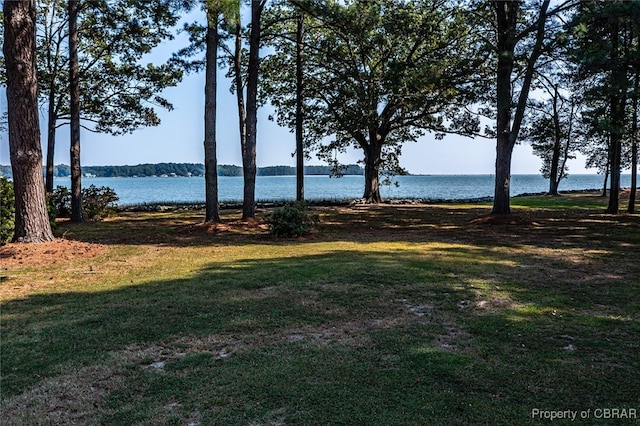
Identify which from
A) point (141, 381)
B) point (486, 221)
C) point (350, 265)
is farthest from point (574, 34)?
point (141, 381)

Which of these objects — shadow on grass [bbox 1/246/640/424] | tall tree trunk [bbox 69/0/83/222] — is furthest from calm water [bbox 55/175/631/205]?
shadow on grass [bbox 1/246/640/424]

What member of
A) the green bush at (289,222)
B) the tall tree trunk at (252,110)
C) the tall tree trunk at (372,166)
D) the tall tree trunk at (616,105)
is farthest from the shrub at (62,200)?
the tall tree trunk at (616,105)

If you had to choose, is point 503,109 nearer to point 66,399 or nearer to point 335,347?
point 335,347

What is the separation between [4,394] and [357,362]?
242 cm

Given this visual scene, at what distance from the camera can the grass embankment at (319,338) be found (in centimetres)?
267

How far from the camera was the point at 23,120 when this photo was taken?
8031 millimetres

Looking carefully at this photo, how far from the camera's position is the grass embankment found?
267 cm

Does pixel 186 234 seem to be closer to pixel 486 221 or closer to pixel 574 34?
pixel 486 221

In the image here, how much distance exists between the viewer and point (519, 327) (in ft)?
13.2

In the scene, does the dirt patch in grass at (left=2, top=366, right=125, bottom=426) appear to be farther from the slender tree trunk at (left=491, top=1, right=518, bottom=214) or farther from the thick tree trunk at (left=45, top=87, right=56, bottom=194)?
the thick tree trunk at (left=45, top=87, right=56, bottom=194)

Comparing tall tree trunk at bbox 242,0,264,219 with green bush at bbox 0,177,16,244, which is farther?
tall tree trunk at bbox 242,0,264,219

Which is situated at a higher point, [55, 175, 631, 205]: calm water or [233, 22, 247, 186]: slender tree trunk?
[233, 22, 247, 186]: slender tree trunk

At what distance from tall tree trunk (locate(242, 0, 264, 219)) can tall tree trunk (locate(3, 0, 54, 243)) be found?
19.1ft

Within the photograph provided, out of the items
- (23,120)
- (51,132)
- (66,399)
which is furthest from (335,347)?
(51,132)
